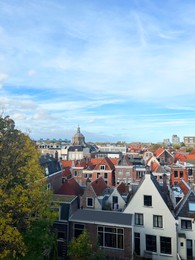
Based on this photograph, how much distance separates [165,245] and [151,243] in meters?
1.46

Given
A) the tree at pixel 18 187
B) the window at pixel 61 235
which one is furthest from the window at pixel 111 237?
the tree at pixel 18 187

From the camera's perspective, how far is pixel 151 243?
26328mm

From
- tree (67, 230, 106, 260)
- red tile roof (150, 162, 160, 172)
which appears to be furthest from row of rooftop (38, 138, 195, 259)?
red tile roof (150, 162, 160, 172)

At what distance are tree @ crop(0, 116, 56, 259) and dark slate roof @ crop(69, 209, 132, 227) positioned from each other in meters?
6.95

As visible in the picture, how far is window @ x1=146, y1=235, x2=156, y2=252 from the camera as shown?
86.2ft

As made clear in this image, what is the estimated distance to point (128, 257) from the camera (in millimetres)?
25562

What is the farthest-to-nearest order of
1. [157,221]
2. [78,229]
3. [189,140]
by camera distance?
[189,140], [78,229], [157,221]

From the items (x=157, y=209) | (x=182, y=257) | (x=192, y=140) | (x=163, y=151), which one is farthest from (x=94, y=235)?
(x=192, y=140)

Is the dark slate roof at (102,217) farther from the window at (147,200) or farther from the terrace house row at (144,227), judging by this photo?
the window at (147,200)

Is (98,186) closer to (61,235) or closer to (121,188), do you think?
(121,188)

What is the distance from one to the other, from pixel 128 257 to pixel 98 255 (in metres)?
4.39

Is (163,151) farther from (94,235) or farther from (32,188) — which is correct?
(32,188)

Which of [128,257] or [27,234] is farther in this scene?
[128,257]

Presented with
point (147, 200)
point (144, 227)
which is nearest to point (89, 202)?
point (144, 227)
